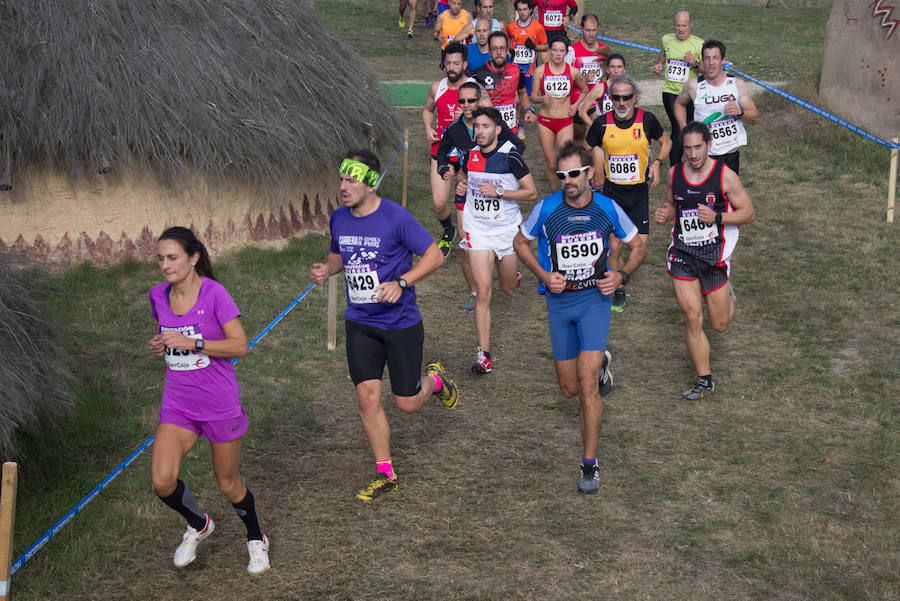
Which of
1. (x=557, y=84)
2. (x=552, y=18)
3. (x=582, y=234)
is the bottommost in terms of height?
(x=582, y=234)

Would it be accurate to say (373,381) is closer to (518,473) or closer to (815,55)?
(518,473)

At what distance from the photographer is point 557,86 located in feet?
37.4

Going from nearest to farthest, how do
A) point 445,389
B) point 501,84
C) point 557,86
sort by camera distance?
point 445,389, point 501,84, point 557,86

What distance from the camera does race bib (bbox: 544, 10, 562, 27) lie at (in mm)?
15109

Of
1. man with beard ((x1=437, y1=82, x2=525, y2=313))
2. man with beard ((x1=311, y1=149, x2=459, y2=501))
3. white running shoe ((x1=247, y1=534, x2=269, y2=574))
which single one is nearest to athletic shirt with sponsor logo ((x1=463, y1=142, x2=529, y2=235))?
man with beard ((x1=437, y1=82, x2=525, y2=313))

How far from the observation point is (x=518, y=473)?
654 cm

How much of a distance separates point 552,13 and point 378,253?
10.2 meters

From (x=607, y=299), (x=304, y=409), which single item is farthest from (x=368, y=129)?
(x=607, y=299)

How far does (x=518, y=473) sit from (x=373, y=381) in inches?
48.4

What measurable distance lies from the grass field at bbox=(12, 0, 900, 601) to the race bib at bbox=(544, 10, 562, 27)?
5729 millimetres

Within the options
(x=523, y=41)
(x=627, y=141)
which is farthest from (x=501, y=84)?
(x=523, y=41)

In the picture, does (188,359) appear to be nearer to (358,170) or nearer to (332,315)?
(358,170)

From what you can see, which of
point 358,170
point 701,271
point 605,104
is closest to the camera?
point 358,170

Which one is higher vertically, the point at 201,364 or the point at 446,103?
the point at 446,103
